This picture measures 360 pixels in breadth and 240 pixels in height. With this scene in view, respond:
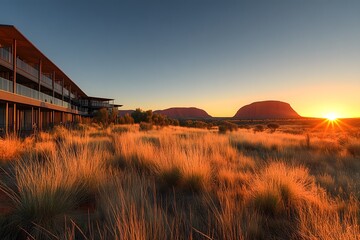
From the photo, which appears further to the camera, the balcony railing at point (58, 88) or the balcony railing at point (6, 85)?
the balcony railing at point (58, 88)

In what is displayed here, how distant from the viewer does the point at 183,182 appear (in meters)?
4.29

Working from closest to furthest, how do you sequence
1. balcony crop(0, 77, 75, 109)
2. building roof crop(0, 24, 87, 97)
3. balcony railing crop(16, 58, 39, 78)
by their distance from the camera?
balcony crop(0, 77, 75, 109), building roof crop(0, 24, 87, 97), balcony railing crop(16, 58, 39, 78)

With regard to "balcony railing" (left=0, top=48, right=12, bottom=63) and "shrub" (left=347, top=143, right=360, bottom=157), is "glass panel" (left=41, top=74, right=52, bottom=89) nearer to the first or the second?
"balcony railing" (left=0, top=48, right=12, bottom=63)

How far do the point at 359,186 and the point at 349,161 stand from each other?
153 inches

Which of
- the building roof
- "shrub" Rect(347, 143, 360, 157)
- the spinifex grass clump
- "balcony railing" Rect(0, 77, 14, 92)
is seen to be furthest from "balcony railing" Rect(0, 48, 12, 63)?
"shrub" Rect(347, 143, 360, 157)

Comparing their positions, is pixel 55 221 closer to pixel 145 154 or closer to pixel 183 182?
pixel 183 182

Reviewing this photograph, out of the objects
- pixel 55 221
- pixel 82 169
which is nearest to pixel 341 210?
Result: pixel 55 221

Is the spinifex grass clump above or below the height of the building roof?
below

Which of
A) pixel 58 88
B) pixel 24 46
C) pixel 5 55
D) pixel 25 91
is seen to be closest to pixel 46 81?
pixel 58 88

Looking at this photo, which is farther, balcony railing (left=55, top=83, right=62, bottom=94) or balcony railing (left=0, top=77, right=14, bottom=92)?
balcony railing (left=55, top=83, right=62, bottom=94)

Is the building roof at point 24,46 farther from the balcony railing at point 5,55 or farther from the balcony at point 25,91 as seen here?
the balcony at point 25,91

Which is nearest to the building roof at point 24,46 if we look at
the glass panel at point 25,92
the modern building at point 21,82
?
the modern building at point 21,82

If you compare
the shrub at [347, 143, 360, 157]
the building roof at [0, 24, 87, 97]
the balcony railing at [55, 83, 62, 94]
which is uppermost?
the building roof at [0, 24, 87, 97]

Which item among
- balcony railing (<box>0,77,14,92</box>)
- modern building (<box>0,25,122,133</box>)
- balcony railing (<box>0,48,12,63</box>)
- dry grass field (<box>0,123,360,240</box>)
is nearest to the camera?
dry grass field (<box>0,123,360,240</box>)
